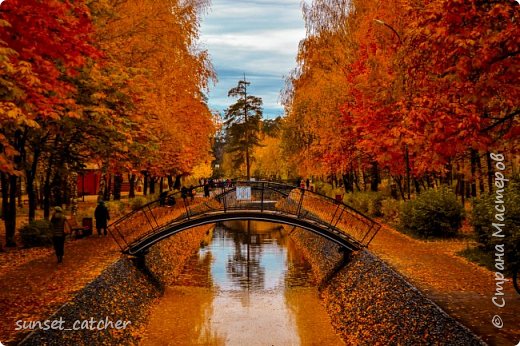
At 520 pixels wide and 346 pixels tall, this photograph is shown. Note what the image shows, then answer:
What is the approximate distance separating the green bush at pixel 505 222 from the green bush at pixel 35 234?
54.3 ft

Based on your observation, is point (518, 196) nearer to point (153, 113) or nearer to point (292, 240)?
point (153, 113)

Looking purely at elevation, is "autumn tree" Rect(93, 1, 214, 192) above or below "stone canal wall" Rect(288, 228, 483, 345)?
above

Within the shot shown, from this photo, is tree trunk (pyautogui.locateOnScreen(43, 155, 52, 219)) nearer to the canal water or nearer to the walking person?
the walking person

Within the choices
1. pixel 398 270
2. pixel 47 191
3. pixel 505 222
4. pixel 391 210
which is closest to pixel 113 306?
pixel 398 270

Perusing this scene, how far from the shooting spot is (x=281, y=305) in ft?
59.9

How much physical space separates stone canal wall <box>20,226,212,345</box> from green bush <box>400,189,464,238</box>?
37.7 ft

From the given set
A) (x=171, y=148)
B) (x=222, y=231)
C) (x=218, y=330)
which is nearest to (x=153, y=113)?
(x=171, y=148)

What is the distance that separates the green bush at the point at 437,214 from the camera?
68.5 feet

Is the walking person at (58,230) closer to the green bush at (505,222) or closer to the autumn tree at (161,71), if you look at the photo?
the autumn tree at (161,71)

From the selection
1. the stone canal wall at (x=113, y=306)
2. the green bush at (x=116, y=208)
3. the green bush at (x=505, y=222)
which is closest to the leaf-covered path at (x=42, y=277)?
the stone canal wall at (x=113, y=306)

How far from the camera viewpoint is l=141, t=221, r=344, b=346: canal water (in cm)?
1477

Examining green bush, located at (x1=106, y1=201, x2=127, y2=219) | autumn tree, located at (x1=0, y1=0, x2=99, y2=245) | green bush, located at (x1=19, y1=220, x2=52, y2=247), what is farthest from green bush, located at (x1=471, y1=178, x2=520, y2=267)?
green bush, located at (x1=106, y1=201, x2=127, y2=219)

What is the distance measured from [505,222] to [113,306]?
37.8 ft

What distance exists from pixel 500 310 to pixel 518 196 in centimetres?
526
